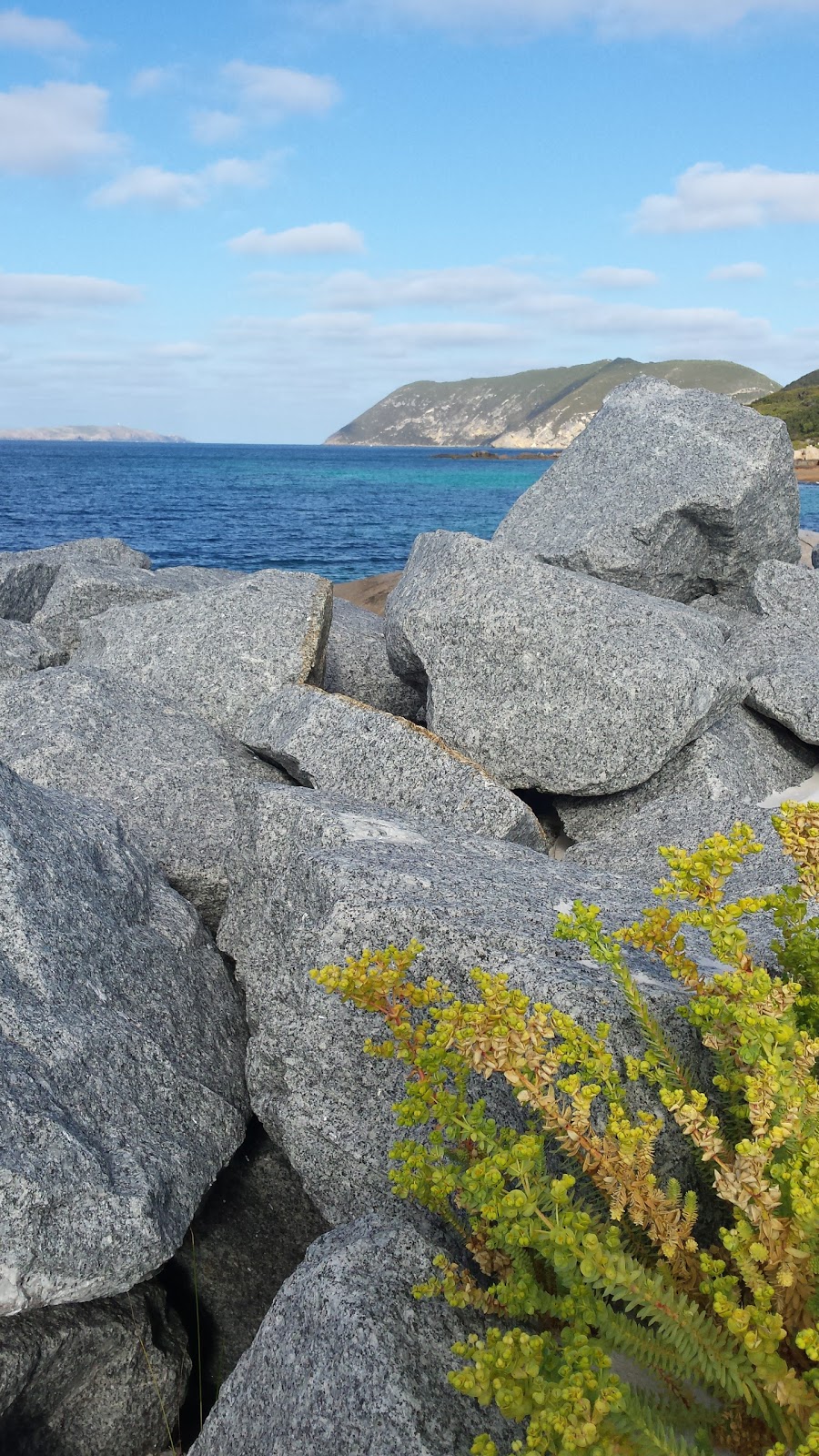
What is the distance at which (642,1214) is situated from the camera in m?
2.38

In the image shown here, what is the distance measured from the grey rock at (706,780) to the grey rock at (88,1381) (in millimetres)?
4616

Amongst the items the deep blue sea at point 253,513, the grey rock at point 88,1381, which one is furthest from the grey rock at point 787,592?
the deep blue sea at point 253,513

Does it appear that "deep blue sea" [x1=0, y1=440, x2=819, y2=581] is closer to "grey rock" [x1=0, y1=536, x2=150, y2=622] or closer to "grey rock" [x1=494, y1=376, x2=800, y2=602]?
"grey rock" [x1=0, y1=536, x2=150, y2=622]

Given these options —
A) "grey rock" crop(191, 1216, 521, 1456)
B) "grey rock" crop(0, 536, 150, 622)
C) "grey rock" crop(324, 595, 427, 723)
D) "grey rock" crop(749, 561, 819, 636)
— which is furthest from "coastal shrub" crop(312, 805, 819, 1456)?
"grey rock" crop(0, 536, 150, 622)

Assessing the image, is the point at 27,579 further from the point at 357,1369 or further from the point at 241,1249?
the point at 357,1369

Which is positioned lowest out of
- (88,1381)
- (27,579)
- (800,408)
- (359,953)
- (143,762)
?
(88,1381)

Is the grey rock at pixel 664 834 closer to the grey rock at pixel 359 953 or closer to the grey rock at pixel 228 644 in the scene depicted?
the grey rock at pixel 359 953

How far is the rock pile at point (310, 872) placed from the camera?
3.22m

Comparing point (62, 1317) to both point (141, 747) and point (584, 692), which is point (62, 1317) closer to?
point (141, 747)

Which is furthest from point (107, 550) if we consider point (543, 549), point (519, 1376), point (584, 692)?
point (519, 1376)

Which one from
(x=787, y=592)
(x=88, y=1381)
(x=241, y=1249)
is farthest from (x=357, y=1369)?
(x=787, y=592)

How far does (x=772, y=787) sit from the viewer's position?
7945mm

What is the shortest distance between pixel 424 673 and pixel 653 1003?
15.6 feet

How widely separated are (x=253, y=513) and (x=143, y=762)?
61035mm
